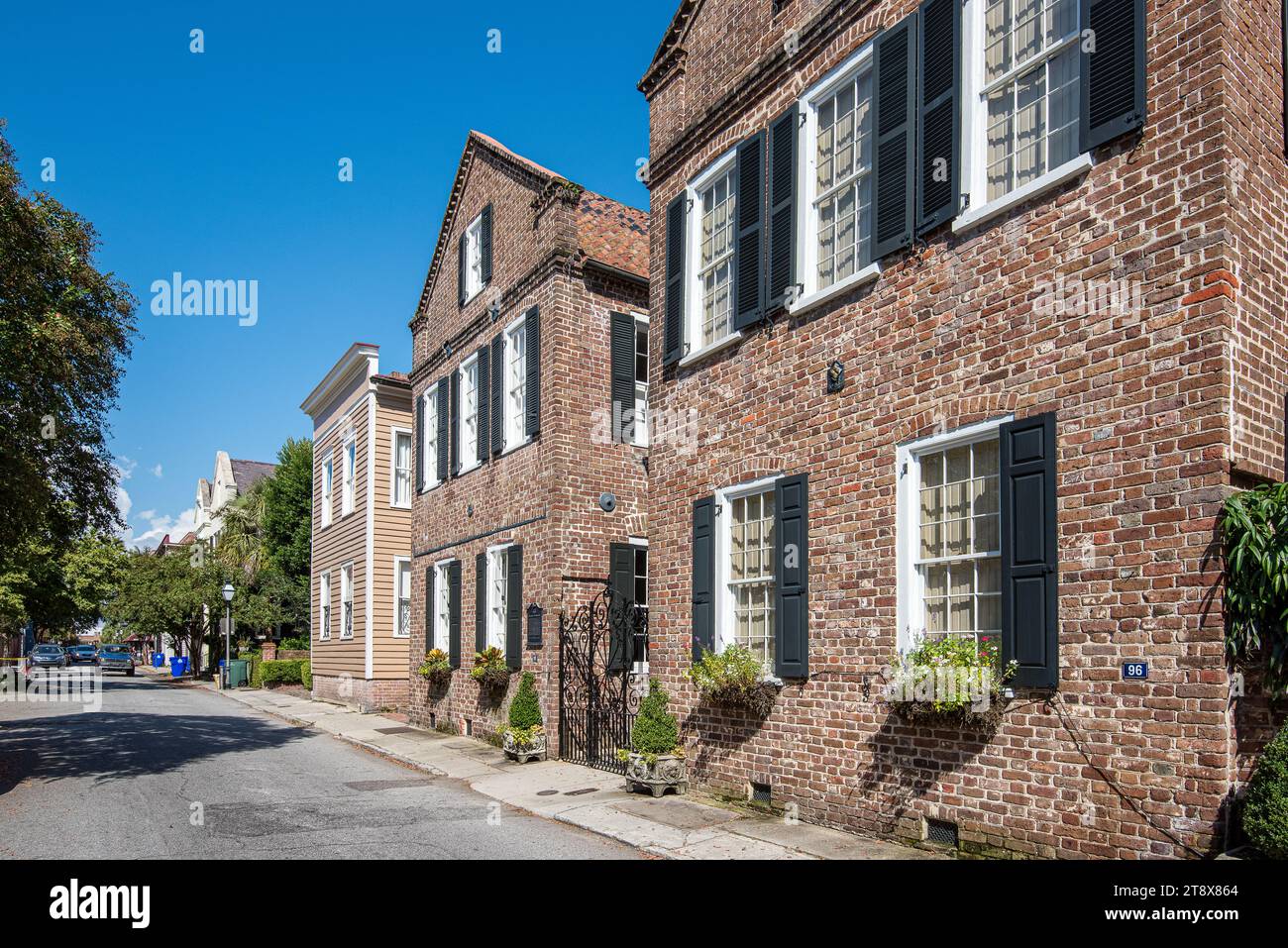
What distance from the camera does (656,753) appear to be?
11531mm

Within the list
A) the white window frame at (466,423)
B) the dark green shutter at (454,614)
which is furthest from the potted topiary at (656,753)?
the white window frame at (466,423)

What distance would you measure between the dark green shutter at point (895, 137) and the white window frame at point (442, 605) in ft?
40.3

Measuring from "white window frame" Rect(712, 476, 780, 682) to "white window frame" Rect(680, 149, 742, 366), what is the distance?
1.77 meters

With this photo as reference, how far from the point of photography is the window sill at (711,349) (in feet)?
37.0

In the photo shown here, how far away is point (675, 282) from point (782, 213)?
225 cm

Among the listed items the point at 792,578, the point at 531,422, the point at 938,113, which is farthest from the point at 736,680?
the point at 531,422

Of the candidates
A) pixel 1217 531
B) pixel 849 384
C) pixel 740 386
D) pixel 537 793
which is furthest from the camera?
pixel 537 793

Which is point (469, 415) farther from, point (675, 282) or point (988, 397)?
point (988, 397)

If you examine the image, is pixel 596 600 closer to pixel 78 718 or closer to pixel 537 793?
pixel 537 793

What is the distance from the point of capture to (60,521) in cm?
1491

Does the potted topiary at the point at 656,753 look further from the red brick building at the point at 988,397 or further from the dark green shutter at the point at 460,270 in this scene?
the dark green shutter at the point at 460,270
